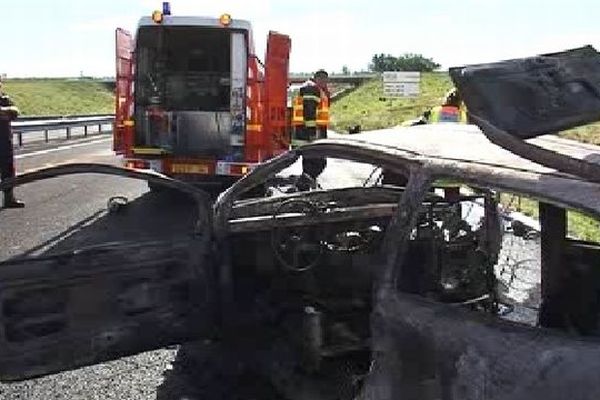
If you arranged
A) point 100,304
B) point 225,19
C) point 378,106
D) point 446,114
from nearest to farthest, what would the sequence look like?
point 100,304 < point 446,114 < point 225,19 < point 378,106

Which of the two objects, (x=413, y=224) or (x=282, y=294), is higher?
(x=413, y=224)

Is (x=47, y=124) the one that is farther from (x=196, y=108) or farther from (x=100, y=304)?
(x=100, y=304)

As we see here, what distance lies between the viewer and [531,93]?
3.03 metres

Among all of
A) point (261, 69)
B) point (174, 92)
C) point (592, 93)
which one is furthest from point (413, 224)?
point (174, 92)

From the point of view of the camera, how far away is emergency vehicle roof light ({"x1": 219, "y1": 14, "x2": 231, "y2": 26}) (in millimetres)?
10867

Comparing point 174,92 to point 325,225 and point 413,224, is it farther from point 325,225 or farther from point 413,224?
point 413,224

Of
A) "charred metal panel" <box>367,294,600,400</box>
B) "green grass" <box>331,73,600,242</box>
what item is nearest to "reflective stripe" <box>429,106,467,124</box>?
"charred metal panel" <box>367,294,600,400</box>

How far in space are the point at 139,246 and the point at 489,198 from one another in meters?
1.79

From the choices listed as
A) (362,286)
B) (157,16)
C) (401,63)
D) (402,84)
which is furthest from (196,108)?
(401,63)

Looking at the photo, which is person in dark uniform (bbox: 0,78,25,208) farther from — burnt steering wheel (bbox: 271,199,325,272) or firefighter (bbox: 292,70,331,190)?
burnt steering wheel (bbox: 271,199,325,272)

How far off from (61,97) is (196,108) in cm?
4982

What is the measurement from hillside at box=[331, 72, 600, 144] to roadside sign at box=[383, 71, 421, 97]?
2.23 feet

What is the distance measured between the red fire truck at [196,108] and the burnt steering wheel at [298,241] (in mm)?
6706

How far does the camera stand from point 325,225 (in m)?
4.36
